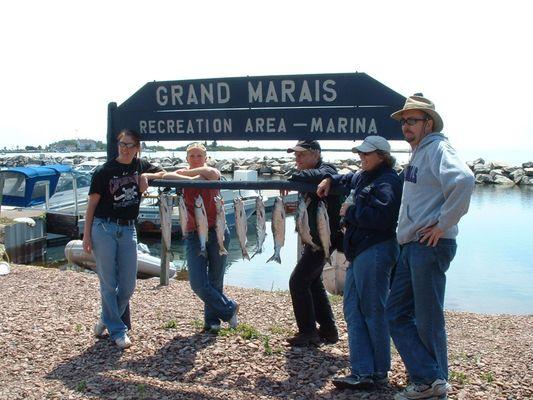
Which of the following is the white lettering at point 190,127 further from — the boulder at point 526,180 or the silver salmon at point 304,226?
the boulder at point 526,180

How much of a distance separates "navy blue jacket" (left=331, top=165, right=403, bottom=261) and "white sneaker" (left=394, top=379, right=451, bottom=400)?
118 cm

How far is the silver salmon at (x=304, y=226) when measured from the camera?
228 inches

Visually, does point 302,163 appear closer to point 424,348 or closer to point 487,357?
point 424,348

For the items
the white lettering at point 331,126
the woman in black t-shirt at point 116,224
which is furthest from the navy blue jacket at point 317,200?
the woman in black t-shirt at point 116,224

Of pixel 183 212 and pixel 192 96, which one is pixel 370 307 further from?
pixel 192 96

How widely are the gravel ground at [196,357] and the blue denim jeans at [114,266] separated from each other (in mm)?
296

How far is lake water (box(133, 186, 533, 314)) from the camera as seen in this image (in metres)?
15.0

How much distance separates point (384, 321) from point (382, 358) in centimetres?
32

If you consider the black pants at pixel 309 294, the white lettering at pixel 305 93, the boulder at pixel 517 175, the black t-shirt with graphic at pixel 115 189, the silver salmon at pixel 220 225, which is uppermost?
the white lettering at pixel 305 93

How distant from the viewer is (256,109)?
21.9 ft

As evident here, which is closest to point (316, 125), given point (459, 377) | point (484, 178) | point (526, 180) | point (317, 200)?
point (317, 200)

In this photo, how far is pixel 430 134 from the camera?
4559 millimetres

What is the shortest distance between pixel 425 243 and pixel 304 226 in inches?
62.8

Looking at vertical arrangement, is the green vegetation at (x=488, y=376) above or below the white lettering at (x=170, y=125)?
below
